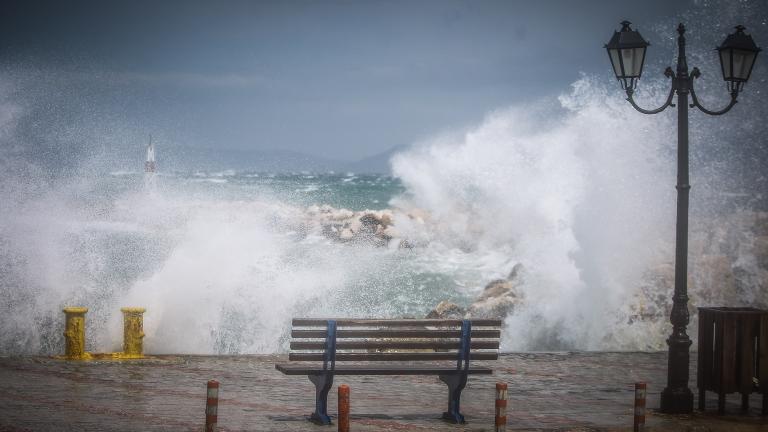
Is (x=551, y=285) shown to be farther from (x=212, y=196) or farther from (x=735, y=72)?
(x=212, y=196)

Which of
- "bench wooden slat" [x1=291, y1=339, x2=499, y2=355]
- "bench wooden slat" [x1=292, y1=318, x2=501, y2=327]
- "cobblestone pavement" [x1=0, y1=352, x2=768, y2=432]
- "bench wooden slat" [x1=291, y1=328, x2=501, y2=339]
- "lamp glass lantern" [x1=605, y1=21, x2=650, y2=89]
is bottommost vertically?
"cobblestone pavement" [x1=0, y1=352, x2=768, y2=432]

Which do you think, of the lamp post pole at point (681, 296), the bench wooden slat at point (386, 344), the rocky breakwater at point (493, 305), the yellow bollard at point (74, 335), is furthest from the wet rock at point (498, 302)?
the bench wooden slat at point (386, 344)

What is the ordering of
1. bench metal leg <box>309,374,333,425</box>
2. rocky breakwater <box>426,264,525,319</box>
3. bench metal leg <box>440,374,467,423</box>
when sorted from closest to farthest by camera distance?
1. bench metal leg <box>309,374,333,425</box>
2. bench metal leg <box>440,374,467,423</box>
3. rocky breakwater <box>426,264,525,319</box>

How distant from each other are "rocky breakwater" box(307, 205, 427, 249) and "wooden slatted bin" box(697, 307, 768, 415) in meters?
36.2

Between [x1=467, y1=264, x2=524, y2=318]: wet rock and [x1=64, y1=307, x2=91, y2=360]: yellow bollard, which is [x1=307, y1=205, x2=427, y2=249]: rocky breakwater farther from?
[x1=64, y1=307, x2=91, y2=360]: yellow bollard

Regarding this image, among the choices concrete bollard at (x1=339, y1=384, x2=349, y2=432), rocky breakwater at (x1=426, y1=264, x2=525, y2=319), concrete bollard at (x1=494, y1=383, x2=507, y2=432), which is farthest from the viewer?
rocky breakwater at (x1=426, y1=264, x2=525, y2=319)

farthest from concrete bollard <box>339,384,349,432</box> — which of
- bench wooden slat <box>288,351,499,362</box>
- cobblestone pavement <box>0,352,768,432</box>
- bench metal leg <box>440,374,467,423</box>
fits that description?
bench metal leg <box>440,374,467,423</box>

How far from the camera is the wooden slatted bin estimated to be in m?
9.02

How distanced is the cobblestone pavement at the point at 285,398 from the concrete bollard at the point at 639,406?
1.57ft

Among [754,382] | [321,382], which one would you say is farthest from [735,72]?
[321,382]

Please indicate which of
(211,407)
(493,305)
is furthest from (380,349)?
(493,305)

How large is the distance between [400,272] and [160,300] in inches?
784

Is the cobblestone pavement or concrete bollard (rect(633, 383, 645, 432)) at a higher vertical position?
concrete bollard (rect(633, 383, 645, 432))

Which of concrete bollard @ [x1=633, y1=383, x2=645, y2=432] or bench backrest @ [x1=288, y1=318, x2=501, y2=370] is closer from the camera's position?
concrete bollard @ [x1=633, y1=383, x2=645, y2=432]
